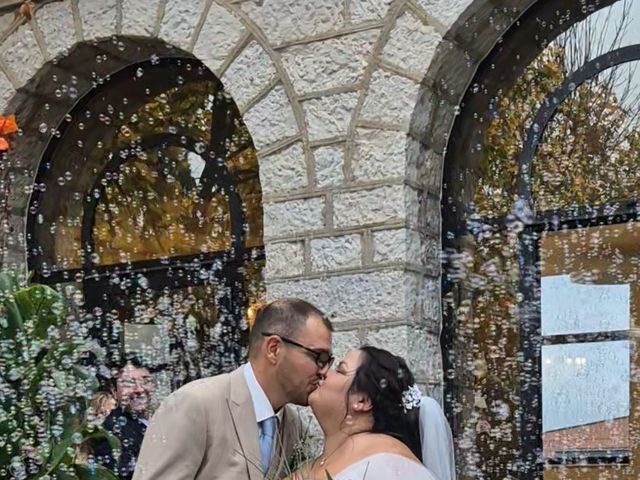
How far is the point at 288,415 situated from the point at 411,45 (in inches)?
98.0

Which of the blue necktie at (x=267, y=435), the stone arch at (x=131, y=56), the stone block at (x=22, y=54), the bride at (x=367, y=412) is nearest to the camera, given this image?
the bride at (x=367, y=412)

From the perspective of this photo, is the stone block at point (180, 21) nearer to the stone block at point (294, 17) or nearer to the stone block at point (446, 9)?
the stone block at point (294, 17)

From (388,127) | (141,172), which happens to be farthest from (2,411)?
(141,172)

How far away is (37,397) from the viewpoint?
3857 millimetres

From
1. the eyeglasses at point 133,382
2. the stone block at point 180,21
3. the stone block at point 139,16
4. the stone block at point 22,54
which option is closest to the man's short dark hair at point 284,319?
the eyeglasses at point 133,382

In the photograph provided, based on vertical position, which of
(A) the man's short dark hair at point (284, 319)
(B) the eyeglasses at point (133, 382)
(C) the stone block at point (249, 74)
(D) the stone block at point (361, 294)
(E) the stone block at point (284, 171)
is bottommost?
(B) the eyeglasses at point (133, 382)

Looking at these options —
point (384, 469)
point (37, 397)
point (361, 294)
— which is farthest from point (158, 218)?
point (384, 469)

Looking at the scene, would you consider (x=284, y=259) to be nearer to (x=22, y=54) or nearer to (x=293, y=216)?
(x=293, y=216)

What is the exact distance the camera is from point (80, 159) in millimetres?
6887

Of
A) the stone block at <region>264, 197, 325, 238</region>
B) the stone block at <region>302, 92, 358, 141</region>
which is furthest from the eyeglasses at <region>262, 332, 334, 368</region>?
the stone block at <region>302, 92, 358, 141</region>

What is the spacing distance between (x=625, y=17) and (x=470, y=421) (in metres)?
2.12

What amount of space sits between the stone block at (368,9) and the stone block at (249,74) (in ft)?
1.76

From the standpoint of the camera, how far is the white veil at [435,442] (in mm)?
3934

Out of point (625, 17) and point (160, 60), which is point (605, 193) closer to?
point (625, 17)
